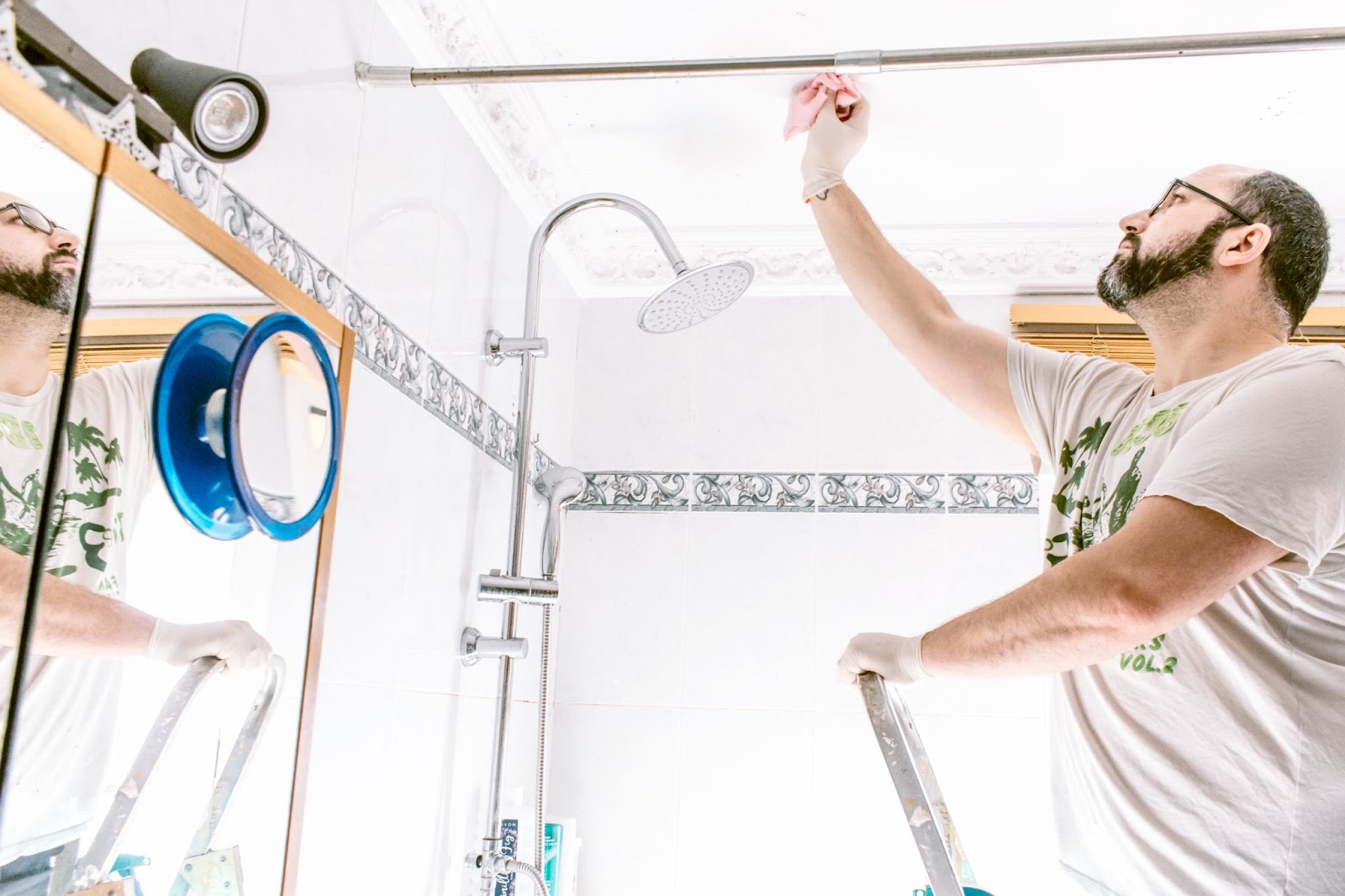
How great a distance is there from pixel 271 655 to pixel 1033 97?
153cm

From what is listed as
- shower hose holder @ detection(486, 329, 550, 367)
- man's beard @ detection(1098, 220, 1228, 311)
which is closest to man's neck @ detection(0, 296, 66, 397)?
shower hose holder @ detection(486, 329, 550, 367)

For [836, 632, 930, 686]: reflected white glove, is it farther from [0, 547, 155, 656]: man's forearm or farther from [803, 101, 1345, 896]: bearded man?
[0, 547, 155, 656]: man's forearm

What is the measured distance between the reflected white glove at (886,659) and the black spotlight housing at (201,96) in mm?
856

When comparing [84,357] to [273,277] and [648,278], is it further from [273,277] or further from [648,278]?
[648,278]

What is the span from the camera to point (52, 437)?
76cm

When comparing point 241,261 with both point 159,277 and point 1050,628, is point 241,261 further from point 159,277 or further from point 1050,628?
point 1050,628

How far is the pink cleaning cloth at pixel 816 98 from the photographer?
1.76 metres

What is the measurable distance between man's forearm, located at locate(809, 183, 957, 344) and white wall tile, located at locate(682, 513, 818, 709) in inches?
25.2

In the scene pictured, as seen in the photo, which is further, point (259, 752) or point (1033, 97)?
point (1033, 97)

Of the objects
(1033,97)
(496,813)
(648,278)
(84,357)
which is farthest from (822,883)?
(84,357)

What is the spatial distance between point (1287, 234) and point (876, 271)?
1.96ft

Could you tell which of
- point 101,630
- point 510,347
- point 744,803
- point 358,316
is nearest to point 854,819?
point 744,803

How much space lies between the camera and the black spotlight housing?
89cm

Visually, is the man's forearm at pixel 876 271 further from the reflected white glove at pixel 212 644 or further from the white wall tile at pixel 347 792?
the reflected white glove at pixel 212 644
